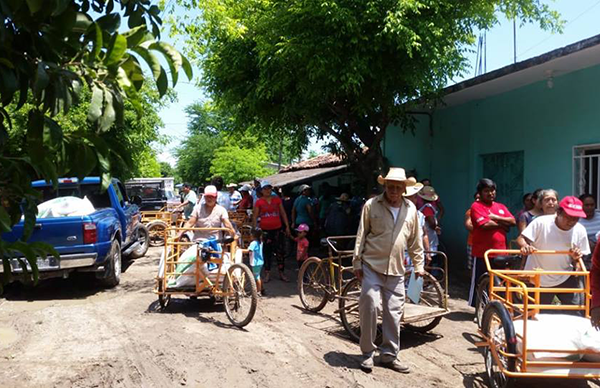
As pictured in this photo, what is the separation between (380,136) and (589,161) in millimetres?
4281

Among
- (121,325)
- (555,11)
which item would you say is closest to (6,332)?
(121,325)

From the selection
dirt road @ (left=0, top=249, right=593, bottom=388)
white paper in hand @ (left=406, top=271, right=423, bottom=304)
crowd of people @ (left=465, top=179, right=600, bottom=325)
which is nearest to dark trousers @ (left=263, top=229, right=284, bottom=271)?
dirt road @ (left=0, top=249, right=593, bottom=388)

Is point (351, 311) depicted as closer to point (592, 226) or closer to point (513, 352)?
point (513, 352)

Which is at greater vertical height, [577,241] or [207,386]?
[577,241]

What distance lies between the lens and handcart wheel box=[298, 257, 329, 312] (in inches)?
282

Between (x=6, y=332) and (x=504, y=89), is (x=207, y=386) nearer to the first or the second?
(x=6, y=332)

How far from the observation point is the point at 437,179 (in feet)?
44.4

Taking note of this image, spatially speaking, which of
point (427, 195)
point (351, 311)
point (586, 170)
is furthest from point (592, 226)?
point (351, 311)

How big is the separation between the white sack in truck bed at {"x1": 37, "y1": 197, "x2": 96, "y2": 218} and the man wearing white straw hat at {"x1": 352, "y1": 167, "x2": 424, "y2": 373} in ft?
17.0

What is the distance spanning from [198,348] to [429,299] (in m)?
2.96

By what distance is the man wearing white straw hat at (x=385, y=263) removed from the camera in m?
4.94

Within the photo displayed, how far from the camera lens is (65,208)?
27.5 feet

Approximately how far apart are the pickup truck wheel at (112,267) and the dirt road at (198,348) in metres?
0.71

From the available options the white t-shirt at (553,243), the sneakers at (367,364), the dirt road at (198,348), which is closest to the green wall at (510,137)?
the dirt road at (198,348)
